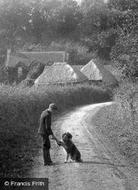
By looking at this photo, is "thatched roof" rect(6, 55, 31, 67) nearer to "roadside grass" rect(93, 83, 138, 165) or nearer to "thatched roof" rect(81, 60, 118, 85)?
"thatched roof" rect(81, 60, 118, 85)

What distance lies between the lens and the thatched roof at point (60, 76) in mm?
53375

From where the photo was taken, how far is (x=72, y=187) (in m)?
10.6

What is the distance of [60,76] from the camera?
5434cm

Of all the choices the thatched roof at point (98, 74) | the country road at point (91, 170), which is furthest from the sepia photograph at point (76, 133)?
the thatched roof at point (98, 74)

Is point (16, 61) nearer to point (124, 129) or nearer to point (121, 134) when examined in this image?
point (124, 129)

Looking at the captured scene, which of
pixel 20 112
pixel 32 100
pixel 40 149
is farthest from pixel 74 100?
pixel 40 149

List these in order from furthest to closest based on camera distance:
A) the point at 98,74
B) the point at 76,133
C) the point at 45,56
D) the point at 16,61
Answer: the point at 45,56 < the point at 16,61 < the point at 98,74 < the point at 76,133

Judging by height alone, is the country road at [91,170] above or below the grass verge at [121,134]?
above

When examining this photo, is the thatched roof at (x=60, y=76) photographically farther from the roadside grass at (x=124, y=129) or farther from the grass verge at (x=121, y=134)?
the grass verge at (x=121, y=134)

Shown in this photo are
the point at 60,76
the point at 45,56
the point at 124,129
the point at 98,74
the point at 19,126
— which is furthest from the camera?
the point at 45,56

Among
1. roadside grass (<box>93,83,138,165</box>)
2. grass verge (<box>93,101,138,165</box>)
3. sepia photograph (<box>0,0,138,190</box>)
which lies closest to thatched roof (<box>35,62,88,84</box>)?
sepia photograph (<box>0,0,138,190</box>)

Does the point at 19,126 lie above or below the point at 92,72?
above

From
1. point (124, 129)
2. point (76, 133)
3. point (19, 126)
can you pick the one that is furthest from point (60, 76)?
point (19, 126)

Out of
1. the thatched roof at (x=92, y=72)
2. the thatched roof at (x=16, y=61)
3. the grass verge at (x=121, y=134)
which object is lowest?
the thatched roof at (x=16, y=61)
